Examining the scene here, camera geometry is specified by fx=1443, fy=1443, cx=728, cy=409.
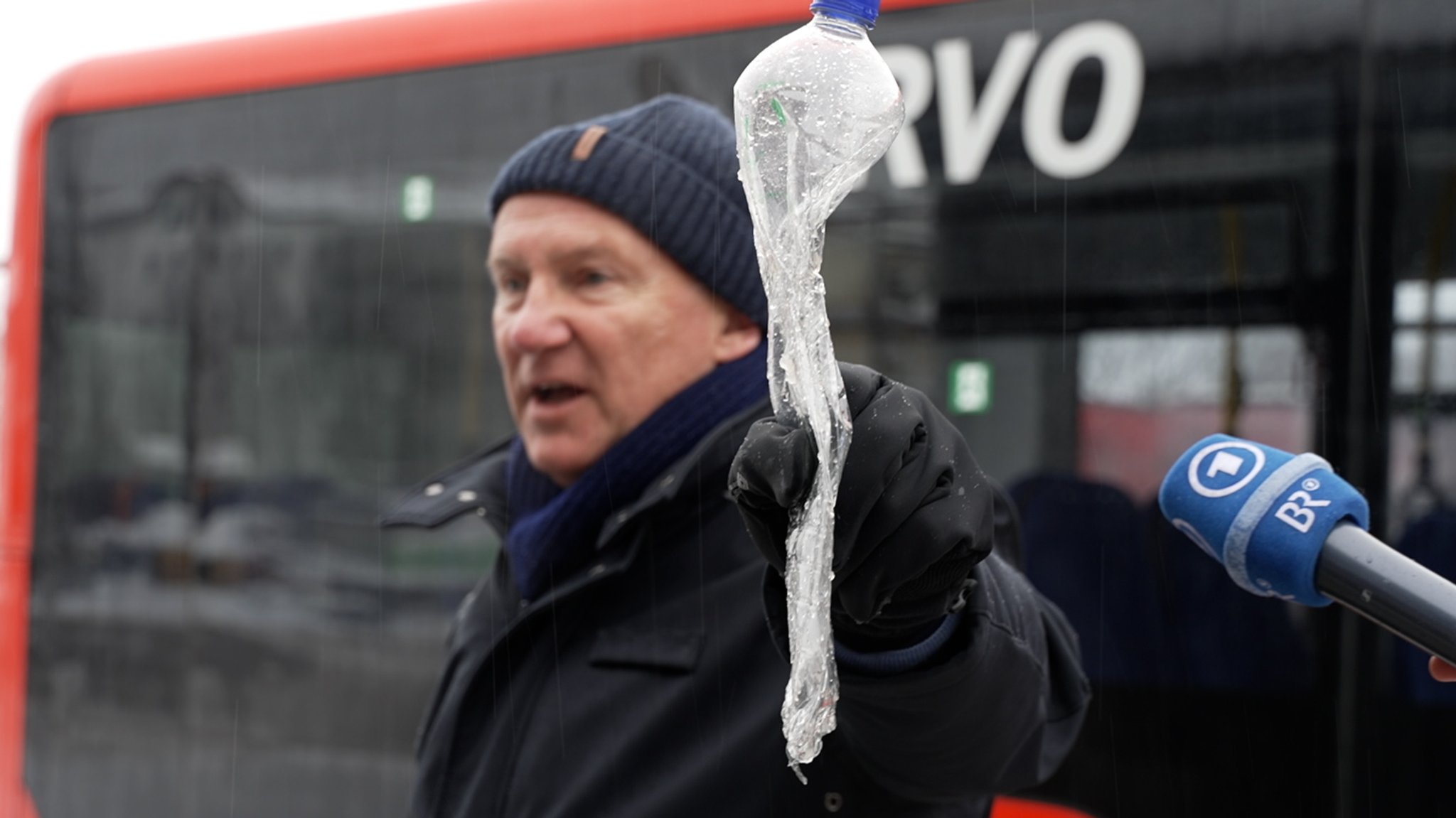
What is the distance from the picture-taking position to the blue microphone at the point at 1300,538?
1.04 m

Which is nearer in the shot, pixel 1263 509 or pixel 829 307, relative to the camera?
pixel 1263 509

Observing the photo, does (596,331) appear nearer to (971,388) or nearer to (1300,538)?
(1300,538)

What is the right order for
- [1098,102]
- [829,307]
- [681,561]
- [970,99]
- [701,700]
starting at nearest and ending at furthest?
[701,700] → [681,561] → [1098,102] → [970,99] → [829,307]

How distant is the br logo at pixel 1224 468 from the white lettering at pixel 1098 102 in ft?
7.99

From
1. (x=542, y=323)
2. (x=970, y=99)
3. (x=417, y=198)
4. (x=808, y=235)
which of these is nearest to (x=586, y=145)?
(x=542, y=323)

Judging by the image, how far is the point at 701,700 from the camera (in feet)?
5.45

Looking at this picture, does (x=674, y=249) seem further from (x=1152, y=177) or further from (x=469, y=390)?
(x=469, y=390)

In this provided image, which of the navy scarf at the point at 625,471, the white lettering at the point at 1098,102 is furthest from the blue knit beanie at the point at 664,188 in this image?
the white lettering at the point at 1098,102

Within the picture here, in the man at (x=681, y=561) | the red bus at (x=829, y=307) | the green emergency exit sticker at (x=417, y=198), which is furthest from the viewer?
the green emergency exit sticker at (x=417, y=198)

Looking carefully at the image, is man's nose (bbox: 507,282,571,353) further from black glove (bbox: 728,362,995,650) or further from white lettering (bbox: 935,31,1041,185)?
white lettering (bbox: 935,31,1041,185)

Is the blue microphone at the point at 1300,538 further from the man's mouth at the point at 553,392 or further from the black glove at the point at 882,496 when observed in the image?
the man's mouth at the point at 553,392

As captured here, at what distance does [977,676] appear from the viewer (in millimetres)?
1337

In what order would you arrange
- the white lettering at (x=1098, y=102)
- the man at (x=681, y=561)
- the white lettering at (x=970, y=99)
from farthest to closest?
the white lettering at (x=970, y=99), the white lettering at (x=1098, y=102), the man at (x=681, y=561)

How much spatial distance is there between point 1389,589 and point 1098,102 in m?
2.64
